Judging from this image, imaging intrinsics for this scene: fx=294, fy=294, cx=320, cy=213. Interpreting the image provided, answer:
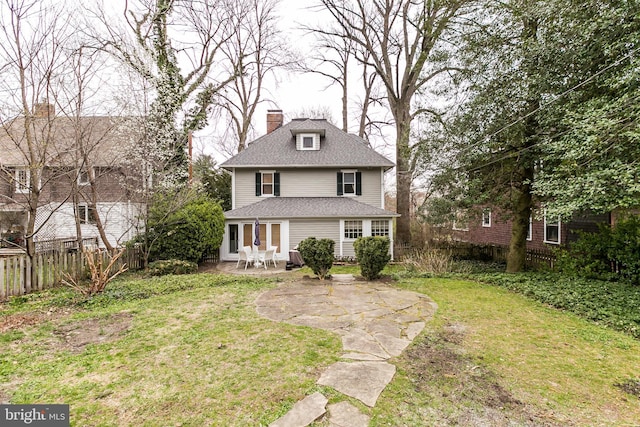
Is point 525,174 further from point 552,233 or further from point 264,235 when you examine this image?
point 264,235

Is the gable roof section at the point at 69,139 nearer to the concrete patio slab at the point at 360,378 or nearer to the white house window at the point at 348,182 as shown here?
the concrete patio slab at the point at 360,378

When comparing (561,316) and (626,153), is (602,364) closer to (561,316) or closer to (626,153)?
(561,316)

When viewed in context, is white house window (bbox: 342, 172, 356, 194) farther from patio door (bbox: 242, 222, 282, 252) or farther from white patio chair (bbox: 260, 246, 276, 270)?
white patio chair (bbox: 260, 246, 276, 270)

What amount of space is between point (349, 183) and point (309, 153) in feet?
9.18

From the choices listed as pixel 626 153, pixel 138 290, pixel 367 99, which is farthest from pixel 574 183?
pixel 367 99

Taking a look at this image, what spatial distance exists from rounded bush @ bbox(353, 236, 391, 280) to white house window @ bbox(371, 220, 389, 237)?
505cm

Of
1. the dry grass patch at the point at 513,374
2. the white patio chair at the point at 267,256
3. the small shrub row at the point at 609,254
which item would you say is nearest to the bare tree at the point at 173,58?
the white patio chair at the point at 267,256

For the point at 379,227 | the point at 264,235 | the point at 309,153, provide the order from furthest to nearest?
the point at 309,153
the point at 379,227
the point at 264,235

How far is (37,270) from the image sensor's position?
7957 millimetres

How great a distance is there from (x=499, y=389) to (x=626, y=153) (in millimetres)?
6372

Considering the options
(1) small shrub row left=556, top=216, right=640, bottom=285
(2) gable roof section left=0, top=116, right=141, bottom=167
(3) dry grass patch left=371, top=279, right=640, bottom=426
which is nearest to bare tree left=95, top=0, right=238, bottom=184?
(2) gable roof section left=0, top=116, right=141, bottom=167

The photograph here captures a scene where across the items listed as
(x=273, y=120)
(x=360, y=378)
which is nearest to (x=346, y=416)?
(x=360, y=378)

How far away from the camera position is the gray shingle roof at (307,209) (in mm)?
14141

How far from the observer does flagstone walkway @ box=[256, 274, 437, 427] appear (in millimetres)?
2971
